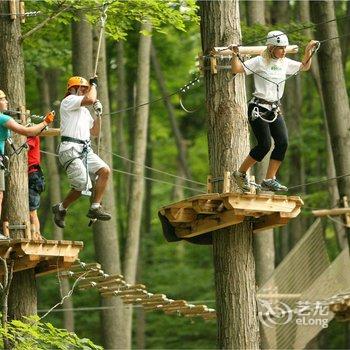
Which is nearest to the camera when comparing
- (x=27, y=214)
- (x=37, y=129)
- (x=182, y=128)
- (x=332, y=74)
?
(x=37, y=129)

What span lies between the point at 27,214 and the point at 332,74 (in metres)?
5.20

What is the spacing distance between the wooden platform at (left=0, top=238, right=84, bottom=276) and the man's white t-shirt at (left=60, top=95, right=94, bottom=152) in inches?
34.0

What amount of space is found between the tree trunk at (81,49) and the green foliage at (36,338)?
6.04 m

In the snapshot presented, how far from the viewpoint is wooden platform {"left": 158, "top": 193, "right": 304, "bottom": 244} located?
11.1 m

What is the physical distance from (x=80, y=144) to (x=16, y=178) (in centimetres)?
93

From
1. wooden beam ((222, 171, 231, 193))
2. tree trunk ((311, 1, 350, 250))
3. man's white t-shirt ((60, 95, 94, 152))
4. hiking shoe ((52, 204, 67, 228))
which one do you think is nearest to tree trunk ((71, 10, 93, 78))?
tree trunk ((311, 1, 350, 250))

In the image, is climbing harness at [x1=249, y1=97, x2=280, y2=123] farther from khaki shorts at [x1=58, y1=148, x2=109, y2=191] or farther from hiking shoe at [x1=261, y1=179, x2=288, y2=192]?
khaki shorts at [x1=58, y1=148, x2=109, y2=191]

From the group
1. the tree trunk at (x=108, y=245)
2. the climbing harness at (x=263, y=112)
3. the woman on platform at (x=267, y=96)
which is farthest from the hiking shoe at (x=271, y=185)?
the tree trunk at (x=108, y=245)

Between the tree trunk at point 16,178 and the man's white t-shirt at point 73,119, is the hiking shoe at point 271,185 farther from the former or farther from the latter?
the tree trunk at point 16,178

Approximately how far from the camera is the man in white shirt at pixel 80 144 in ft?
37.8

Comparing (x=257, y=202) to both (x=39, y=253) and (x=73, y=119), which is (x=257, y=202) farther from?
(x=39, y=253)

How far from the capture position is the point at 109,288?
13.5 m

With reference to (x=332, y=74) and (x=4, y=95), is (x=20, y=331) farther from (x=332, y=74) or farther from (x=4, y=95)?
(x=332, y=74)

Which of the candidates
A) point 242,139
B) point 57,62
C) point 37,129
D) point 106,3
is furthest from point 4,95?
point 57,62
